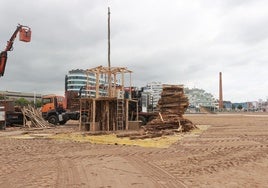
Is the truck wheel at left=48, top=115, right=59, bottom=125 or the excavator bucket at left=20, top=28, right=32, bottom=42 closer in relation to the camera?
the excavator bucket at left=20, top=28, right=32, bottom=42

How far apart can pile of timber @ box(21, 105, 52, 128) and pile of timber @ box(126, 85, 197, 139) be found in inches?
453

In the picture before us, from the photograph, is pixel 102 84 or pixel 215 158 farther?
pixel 102 84

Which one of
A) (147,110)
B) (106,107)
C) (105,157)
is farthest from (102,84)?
(105,157)

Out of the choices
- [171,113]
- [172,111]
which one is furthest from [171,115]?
[172,111]

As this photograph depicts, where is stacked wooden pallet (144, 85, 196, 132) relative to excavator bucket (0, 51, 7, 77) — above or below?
below

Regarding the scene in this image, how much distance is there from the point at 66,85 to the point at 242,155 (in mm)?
26736

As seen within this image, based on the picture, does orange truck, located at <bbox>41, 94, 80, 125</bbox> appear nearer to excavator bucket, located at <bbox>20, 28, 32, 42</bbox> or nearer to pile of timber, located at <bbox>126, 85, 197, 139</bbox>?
excavator bucket, located at <bbox>20, 28, 32, 42</bbox>

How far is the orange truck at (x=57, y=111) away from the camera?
34500 mm

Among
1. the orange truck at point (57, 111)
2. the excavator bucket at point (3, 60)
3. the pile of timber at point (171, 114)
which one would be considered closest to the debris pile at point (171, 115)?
the pile of timber at point (171, 114)

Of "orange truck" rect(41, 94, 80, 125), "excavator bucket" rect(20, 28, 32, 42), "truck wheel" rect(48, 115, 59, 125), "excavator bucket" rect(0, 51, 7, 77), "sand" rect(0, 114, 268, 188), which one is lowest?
"sand" rect(0, 114, 268, 188)

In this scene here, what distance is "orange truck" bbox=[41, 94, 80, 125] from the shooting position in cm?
3450

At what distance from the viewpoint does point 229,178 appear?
27.7ft

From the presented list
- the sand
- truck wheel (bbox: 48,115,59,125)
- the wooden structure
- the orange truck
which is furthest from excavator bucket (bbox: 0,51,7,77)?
the sand

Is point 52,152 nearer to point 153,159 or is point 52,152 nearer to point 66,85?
point 153,159
